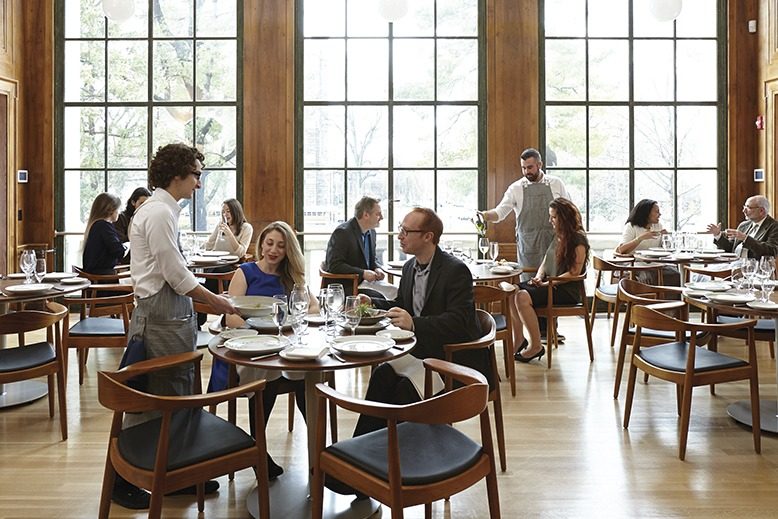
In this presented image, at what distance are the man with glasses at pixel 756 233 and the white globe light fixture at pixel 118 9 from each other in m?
6.36

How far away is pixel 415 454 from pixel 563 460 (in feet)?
5.24

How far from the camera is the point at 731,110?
342 inches

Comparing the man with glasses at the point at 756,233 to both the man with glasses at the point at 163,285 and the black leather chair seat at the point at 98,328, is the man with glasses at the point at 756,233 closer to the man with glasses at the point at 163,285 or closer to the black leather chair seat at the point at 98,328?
the man with glasses at the point at 163,285

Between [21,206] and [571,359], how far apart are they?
662 cm

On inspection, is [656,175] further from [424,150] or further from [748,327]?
[748,327]

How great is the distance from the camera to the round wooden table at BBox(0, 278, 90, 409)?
4.65 meters

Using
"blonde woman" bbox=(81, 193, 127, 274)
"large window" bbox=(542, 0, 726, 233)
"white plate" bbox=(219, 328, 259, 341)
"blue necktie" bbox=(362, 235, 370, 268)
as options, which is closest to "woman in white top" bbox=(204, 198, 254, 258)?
"blonde woman" bbox=(81, 193, 127, 274)

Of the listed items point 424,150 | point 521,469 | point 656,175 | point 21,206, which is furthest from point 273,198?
point 521,469

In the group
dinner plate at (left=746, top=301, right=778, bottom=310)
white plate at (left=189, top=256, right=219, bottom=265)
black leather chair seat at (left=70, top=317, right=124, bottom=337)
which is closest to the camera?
dinner plate at (left=746, top=301, right=778, bottom=310)

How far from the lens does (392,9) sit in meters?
7.76

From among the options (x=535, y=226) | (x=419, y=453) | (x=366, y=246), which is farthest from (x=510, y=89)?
Result: (x=419, y=453)

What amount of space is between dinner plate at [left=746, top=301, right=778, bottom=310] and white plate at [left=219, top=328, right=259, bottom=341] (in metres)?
2.83

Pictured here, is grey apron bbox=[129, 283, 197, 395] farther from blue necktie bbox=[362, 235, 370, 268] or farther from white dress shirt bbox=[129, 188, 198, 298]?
blue necktie bbox=[362, 235, 370, 268]

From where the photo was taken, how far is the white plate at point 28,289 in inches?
185
